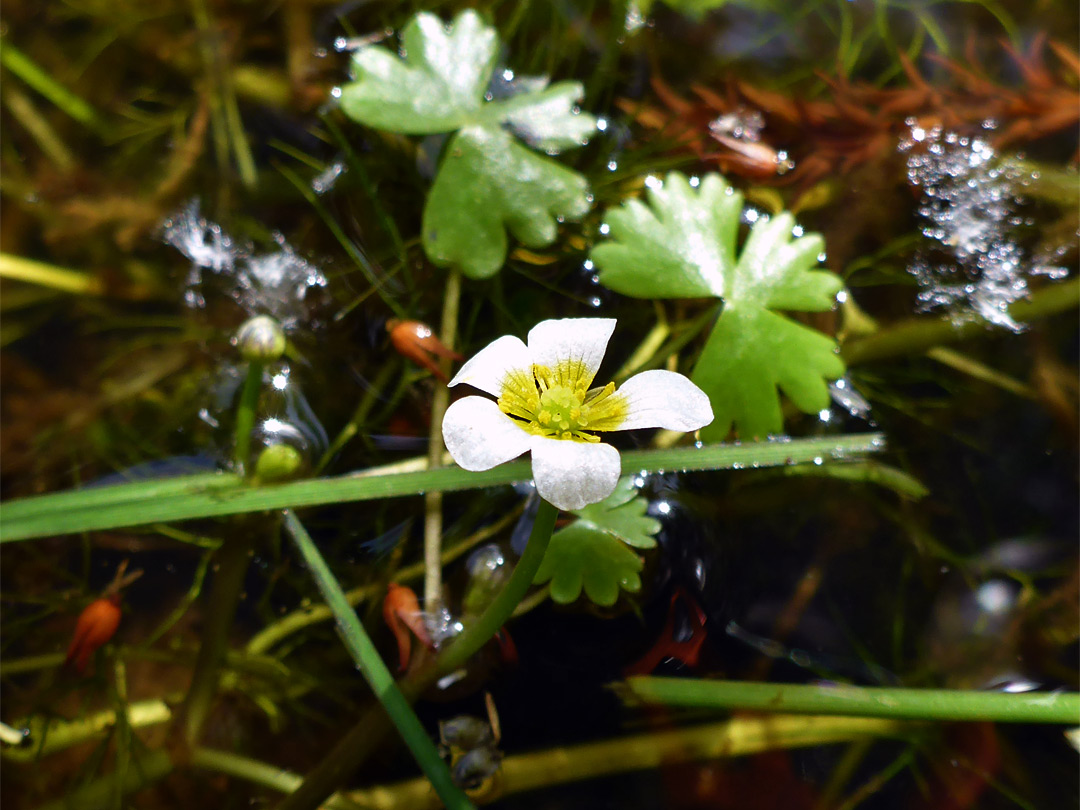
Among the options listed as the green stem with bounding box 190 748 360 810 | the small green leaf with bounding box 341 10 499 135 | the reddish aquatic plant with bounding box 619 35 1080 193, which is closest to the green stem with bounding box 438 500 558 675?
the green stem with bounding box 190 748 360 810

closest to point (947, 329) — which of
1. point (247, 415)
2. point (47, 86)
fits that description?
point (247, 415)

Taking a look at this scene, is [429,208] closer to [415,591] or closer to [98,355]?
[415,591]

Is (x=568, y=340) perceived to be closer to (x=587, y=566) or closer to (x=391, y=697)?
(x=587, y=566)

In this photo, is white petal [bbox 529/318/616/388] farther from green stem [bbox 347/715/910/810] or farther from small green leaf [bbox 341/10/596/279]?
green stem [bbox 347/715/910/810]

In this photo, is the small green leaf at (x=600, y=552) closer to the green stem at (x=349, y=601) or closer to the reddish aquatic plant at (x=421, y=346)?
the green stem at (x=349, y=601)

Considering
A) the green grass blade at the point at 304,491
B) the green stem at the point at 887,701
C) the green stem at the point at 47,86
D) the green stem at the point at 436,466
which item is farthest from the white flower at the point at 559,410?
the green stem at the point at 47,86

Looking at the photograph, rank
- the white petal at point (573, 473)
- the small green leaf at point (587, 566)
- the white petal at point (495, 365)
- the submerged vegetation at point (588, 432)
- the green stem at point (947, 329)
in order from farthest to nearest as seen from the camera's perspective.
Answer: the green stem at point (947, 329) < the submerged vegetation at point (588, 432) < the small green leaf at point (587, 566) < the white petal at point (495, 365) < the white petal at point (573, 473)

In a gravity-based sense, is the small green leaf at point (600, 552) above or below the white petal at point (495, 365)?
below
